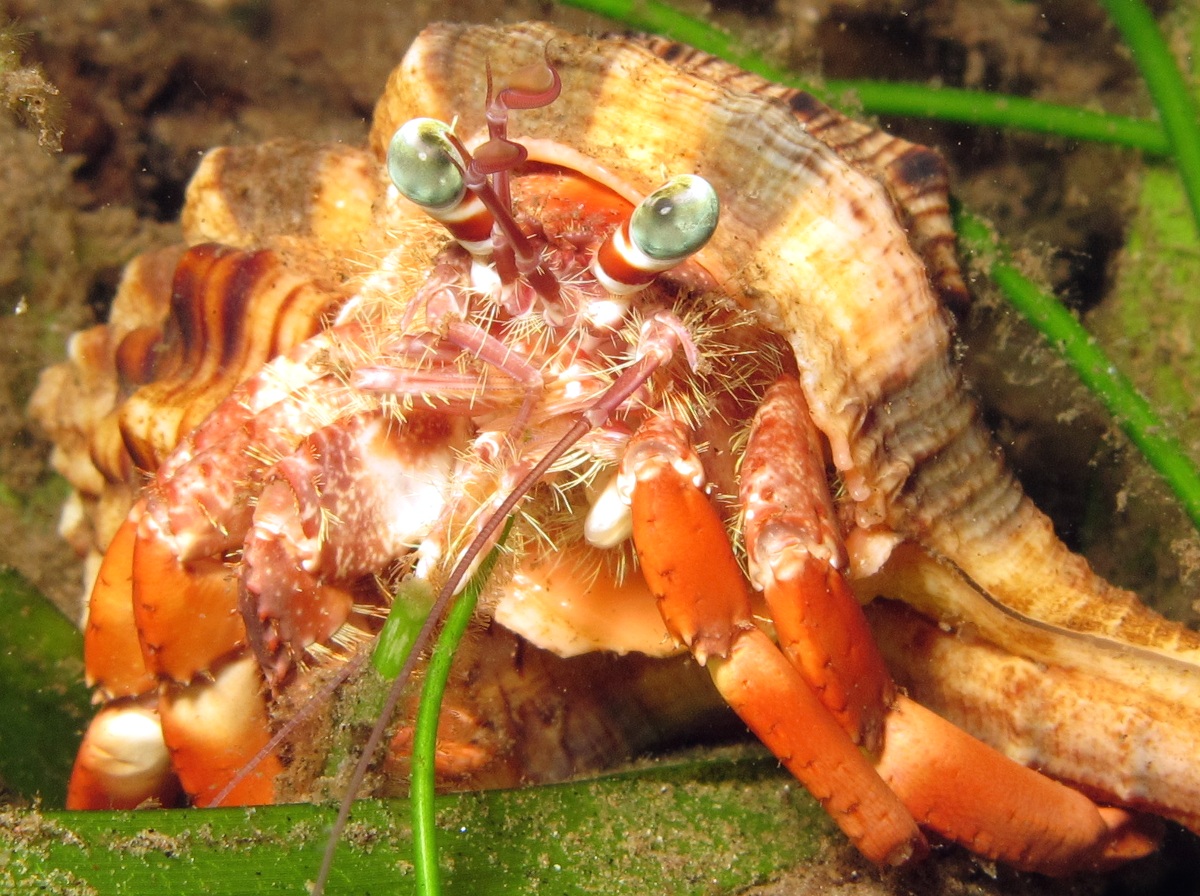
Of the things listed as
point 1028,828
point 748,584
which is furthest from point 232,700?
point 1028,828

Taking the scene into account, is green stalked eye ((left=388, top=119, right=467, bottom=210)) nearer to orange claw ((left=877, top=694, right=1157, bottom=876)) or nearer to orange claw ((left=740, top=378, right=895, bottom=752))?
orange claw ((left=740, top=378, right=895, bottom=752))

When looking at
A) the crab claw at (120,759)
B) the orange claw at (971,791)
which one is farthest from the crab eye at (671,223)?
the crab claw at (120,759)

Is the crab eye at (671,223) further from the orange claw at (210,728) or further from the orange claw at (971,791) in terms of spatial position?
the orange claw at (210,728)

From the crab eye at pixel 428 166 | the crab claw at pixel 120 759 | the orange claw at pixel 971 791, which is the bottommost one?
the crab claw at pixel 120 759

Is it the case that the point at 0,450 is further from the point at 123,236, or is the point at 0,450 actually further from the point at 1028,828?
the point at 1028,828

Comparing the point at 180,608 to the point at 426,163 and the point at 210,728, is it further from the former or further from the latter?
the point at 426,163

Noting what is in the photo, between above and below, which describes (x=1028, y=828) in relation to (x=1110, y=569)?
below

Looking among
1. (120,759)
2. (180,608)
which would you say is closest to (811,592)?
(180,608)

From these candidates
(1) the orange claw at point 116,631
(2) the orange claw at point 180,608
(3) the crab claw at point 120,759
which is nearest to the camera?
(2) the orange claw at point 180,608
